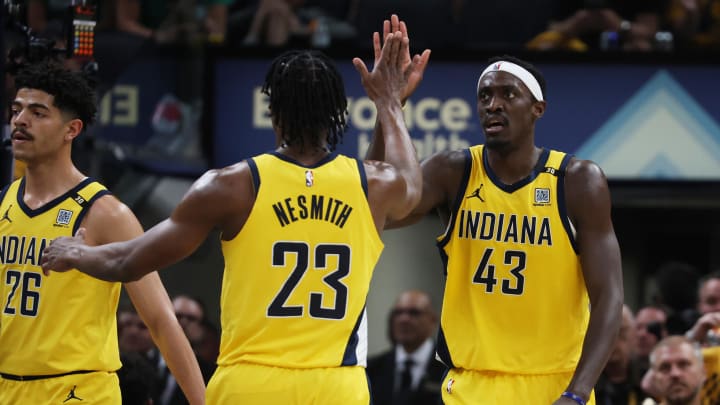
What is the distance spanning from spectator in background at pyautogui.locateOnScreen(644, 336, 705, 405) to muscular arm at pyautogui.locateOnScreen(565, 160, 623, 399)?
107 inches

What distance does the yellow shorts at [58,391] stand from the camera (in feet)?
19.6

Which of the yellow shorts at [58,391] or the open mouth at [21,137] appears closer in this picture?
the yellow shorts at [58,391]

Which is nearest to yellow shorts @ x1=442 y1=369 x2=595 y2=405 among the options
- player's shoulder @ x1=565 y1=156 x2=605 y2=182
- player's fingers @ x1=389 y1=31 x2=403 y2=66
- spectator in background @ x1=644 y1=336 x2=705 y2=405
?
player's shoulder @ x1=565 y1=156 x2=605 y2=182

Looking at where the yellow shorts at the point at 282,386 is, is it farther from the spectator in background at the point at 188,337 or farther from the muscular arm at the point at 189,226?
the spectator in background at the point at 188,337

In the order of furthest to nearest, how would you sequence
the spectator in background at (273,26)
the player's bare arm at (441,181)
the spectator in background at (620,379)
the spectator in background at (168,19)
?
the spectator in background at (273,26) < the spectator in background at (168,19) < the spectator in background at (620,379) < the player's bare arm at (441,181)

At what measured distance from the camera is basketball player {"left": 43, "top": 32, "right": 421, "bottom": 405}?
5113 mm

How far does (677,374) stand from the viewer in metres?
8.45

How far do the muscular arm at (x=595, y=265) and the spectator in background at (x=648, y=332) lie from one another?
4.37 meters

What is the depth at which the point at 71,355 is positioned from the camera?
6.00m

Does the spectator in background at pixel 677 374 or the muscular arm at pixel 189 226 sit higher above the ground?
the muscular arm at pixel 189 226

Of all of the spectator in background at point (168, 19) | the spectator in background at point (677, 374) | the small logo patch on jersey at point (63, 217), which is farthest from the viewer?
the spectator in background at point (168, 19)

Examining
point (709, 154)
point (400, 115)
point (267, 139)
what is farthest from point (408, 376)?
point (400, 115)

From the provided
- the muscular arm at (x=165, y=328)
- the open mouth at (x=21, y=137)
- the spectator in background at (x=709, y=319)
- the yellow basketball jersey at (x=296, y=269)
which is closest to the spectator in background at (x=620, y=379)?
the spectator in background at (x=709, y=319)

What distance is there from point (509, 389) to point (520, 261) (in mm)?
576
